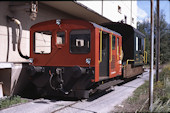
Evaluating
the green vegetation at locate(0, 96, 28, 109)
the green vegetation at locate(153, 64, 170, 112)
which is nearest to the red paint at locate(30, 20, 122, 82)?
the green vegetation at locate(0, 96, 28, 109)

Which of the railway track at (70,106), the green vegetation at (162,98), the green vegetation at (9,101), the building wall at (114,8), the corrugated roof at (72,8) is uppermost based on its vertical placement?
the building wall at (114,8)

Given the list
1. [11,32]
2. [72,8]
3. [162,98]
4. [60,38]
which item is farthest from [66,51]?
[72,8]

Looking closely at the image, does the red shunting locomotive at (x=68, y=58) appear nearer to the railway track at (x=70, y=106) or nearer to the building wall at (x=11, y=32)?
the railway track at (x=70, y=106)

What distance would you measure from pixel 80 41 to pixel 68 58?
721 mm

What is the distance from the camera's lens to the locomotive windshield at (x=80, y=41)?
7.21 meters

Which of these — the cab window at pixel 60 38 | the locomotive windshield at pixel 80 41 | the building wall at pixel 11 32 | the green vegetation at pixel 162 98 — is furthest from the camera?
the building wall at pixel 11 32

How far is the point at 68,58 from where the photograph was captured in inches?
290

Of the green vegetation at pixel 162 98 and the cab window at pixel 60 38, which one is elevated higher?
the cab window at pixel 60 38

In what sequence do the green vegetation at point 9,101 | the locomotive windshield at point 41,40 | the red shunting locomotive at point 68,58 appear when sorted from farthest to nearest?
1. the locomotive windshield at point 41,40
2. the red shunting locomotive at point 68,58
3. the green vegetation at point 9,101

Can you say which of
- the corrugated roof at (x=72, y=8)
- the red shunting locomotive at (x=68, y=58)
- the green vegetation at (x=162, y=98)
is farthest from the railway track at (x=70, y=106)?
the corrugated roof at (x=72, y=8)

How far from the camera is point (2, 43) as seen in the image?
8.12m

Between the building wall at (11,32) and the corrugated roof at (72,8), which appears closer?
the building wall at (11,32)

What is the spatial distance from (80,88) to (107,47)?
215 centimetres

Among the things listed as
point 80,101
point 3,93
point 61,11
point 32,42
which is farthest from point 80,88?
point 61,11
